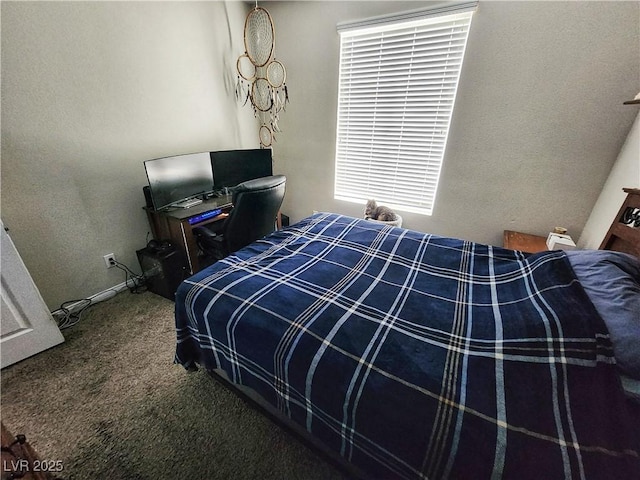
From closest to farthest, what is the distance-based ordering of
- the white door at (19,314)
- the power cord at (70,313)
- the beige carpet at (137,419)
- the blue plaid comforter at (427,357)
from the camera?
1. the blue plaid comforter at (427,357)
2. the beige carpet at (137,419)
3. the white door at (19,314)
4. the power cord at (70,313)

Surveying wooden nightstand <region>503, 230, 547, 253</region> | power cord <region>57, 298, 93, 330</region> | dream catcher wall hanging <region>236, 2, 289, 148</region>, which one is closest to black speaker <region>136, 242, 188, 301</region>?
power cord <region>57, 298, 93, 330</region>

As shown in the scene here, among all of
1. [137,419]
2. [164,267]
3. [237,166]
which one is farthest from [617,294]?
[237,166]

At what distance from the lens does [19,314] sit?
4.91ft

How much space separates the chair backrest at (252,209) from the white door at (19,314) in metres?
1.17

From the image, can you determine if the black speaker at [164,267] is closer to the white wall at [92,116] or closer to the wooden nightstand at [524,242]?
the white wall at [92,116]

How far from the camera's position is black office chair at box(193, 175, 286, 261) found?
5.58 feet

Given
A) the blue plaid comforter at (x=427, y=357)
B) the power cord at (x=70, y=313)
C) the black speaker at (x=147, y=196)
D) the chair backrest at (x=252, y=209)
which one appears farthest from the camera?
the black speaker at (x=147, y=196)

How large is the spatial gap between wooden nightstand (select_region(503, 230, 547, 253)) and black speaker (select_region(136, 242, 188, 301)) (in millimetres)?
2675

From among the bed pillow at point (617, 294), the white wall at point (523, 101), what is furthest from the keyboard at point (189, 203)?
the bed pillow at point (617, 294)

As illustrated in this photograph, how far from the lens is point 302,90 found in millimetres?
2709

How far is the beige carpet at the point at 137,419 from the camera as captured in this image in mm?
1075

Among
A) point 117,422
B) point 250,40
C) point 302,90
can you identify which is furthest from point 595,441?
point 250,40

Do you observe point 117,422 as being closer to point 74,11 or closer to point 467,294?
point 467,294

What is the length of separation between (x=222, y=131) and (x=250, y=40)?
1080mm
